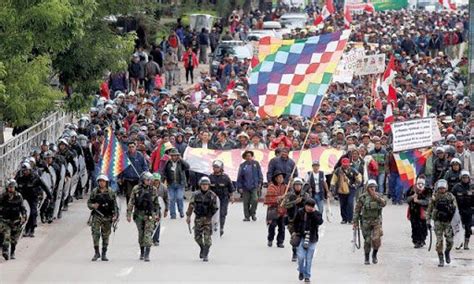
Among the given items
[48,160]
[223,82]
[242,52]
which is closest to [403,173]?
[48,160]

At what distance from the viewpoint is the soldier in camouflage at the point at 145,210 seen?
86.9ft

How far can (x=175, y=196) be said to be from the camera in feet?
104

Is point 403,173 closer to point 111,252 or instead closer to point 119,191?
point 119,191

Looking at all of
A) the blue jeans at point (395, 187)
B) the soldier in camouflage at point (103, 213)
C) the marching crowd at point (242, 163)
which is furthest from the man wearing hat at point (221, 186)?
the blue jeans at point (395, 187)

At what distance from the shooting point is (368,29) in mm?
71812

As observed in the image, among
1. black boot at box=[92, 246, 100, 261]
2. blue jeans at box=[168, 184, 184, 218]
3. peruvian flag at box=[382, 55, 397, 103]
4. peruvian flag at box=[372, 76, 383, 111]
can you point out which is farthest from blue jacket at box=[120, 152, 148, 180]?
peruvian flag at box=[382, 55, 397, 103]

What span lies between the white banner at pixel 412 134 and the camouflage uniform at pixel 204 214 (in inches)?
298

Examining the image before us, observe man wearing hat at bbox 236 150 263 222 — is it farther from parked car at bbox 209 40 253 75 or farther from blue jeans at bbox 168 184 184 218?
parked car at bbox 209 40 253 75

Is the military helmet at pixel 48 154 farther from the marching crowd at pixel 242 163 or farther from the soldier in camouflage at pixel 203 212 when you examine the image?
the soldier in camouflage at pixel 203 212

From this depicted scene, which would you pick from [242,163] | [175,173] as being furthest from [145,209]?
[242,163]

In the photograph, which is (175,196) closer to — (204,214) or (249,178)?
(249,178)

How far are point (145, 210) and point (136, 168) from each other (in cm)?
522

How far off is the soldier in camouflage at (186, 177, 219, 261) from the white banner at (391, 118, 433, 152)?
754 centimetres

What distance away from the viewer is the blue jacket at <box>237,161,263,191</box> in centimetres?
3097
